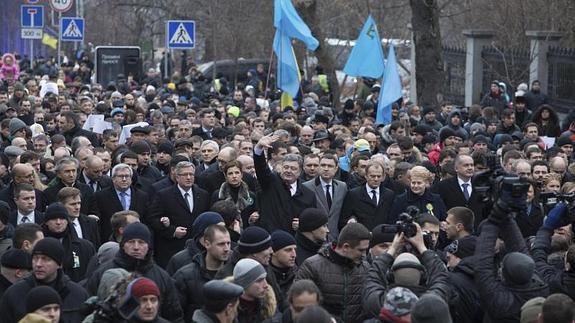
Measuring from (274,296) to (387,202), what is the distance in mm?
5182

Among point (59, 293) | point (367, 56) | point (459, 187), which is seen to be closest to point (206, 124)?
point (367, 56)

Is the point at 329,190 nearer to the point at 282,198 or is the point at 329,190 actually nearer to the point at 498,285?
Result: the point at 282,198

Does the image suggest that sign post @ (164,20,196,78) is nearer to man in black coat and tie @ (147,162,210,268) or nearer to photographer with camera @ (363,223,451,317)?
man in black coat and tie @ (147,162,210,268)

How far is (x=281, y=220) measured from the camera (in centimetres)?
1412

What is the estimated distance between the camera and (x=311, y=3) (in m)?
34.7

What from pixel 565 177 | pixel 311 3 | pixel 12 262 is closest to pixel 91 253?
pixel 12 262

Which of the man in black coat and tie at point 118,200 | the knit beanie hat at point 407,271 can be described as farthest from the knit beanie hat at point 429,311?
the man in black coat and tie at point 118,200

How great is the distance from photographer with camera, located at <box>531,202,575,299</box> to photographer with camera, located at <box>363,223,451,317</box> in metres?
0.82

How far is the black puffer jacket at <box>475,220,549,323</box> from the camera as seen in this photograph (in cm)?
921

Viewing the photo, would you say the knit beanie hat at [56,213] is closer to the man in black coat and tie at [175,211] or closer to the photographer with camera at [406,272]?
the man in black coat and tie at [175,211]

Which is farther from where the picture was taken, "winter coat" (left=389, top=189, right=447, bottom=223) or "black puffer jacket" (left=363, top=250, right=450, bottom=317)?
"winter coat" (left=389, top=189, right=447, bottom=223)

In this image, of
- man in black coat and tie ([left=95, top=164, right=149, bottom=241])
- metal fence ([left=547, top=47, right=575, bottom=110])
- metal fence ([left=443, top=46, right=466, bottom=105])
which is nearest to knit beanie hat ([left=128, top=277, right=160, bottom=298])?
man in black coat and tie ([left=95, top=164, right=149, bottom=241])

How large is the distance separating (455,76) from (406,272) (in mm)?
29540

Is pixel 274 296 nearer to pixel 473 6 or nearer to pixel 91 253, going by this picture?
pixel 91 253
